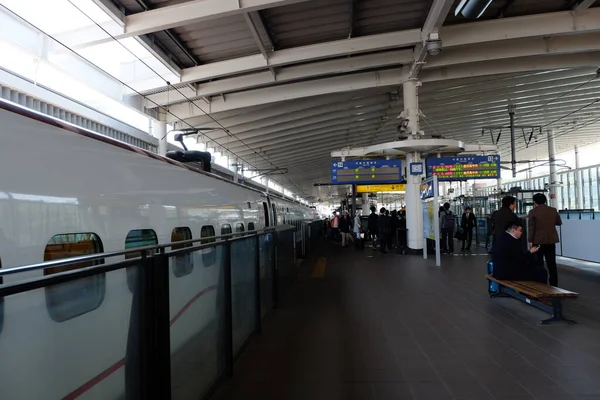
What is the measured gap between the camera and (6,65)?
863cm

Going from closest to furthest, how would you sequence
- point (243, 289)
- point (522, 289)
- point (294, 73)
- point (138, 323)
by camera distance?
point (138, 323)
point (243, 289)
point (522, 289)
point (294, 73)

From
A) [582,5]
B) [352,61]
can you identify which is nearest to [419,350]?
[582,5]

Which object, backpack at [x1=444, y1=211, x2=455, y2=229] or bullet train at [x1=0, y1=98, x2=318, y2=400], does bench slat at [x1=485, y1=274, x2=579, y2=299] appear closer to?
bullet train at [x1=0, y1=98, x2=318, y2=400]

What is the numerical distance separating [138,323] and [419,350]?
3477 millimetres

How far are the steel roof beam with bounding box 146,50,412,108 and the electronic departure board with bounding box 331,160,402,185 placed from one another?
3.94m

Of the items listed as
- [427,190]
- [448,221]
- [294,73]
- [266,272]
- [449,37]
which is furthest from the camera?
[448,221]

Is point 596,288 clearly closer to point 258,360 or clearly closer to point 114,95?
point 258,360

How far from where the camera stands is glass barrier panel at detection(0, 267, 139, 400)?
1.69 metres

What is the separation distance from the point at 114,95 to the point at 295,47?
517 cm

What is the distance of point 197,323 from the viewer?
142 inches

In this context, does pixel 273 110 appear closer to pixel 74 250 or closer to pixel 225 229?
pixel 225 229

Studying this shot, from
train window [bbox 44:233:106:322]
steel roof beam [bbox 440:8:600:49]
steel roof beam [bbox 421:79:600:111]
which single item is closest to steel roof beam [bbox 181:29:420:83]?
steel roof beam [bbox 440:8:600:49]

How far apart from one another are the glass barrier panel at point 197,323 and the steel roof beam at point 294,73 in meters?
10.4

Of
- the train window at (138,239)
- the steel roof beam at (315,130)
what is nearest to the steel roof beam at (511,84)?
the steel roof beam at (315,130)
